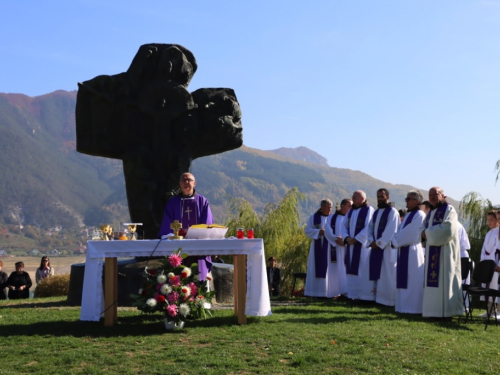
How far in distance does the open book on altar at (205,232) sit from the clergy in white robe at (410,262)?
4363mm

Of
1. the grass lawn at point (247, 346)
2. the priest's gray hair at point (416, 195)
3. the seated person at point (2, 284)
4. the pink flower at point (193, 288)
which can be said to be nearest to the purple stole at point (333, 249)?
the priest's gray hair at point (416, 195)

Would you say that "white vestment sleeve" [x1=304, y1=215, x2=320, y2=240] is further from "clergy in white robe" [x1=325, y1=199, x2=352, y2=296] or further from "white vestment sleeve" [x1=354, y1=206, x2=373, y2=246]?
"white vestment sleeve" [x1=354, y1=206, x2=373, y2=246]

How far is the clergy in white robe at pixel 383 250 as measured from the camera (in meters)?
13.4

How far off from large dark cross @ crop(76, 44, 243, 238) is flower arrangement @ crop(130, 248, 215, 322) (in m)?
4.43

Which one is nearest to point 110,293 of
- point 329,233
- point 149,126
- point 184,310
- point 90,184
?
point 184,310

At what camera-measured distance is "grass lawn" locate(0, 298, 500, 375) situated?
7.05 meters

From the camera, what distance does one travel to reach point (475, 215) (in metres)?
21.1

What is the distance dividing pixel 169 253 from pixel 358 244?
6.39 meters

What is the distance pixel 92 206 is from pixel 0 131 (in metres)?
36.1

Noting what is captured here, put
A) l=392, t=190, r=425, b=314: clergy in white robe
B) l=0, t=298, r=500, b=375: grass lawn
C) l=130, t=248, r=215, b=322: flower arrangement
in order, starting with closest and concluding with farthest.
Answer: l=0, t=298, r=500, b=375: grass lawn, l=130, t=248, r=215, b=322: flower arrangement, l=392, t=190, r=425, b=314: clergy in white robe

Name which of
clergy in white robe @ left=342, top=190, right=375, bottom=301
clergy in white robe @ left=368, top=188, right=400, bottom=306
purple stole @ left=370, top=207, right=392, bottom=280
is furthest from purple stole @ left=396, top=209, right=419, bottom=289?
clergy in white robe @ left=342, top=190, right=375, bottom=301

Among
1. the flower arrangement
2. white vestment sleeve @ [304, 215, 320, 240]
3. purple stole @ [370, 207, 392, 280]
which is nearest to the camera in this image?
the flower arrangement

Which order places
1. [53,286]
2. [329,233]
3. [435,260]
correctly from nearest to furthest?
[435,260], [329,233], [53,286]

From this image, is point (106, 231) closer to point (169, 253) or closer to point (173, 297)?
point (169, 253)
